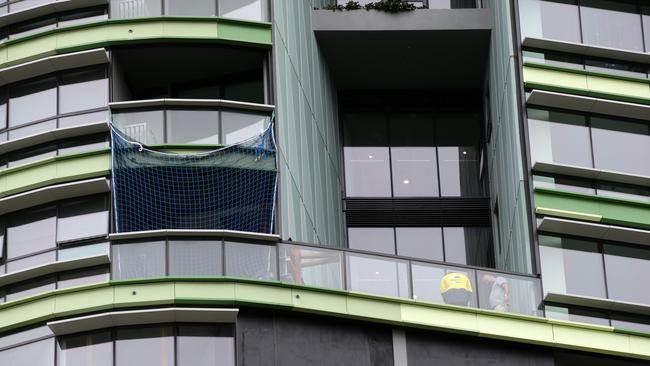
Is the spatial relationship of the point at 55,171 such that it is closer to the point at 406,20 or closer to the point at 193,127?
the point at 193,127

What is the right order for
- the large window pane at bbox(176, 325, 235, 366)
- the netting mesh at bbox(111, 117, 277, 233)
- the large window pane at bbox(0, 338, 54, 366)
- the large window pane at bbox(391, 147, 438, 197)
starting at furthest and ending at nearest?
the large window pane at bbox(391, 147, 438, 197) → the netting mesh at bbox(111, 117, 277, 233) → the large window pane at bbox(0, 338, 54, 366) → the large window pane at bbox(176, 325, 235, 366)

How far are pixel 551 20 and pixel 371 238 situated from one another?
38.9 ft

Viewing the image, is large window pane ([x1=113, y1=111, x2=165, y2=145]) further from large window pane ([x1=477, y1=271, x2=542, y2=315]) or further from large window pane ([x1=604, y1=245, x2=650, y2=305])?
large window pane ([x1=604, y1=245, x2=650, y2=305])

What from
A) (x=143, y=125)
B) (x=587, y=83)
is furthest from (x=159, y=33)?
(x=587, y=83)

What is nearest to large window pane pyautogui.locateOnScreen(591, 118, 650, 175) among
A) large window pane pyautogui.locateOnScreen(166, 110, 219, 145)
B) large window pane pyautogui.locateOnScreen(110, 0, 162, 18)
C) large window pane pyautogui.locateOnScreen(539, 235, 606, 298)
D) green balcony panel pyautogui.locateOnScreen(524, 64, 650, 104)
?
green balcony panel pyautogui.locateOnScreen(524, 64, 650, 104)

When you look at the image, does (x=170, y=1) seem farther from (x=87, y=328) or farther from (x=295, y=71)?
(x=87, y=328)

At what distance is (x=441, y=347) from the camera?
47.6 metres

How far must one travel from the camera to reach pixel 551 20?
175 feet

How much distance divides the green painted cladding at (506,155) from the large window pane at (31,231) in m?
12.0

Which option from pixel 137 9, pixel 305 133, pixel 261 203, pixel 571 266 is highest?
pixel 137 9

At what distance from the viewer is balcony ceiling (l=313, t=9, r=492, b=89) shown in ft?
194

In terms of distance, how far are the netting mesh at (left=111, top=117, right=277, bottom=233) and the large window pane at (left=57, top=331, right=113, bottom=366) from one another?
294 centimetres

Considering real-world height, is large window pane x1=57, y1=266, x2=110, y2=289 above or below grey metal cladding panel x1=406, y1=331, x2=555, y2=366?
above

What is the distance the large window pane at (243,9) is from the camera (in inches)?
2002
